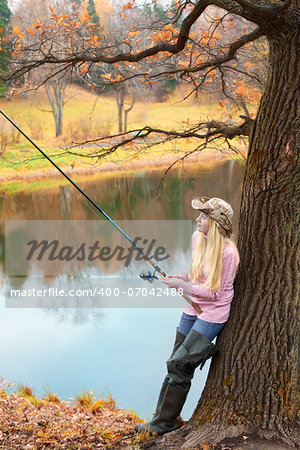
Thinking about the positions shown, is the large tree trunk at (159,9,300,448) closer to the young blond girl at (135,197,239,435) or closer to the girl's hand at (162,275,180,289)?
the young blond girl at (135,197,239,435)

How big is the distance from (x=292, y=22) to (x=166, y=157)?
13270 millimetres

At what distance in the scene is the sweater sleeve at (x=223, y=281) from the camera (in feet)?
8.47

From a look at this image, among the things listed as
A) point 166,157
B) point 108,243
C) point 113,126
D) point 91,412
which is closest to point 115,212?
point 108,243

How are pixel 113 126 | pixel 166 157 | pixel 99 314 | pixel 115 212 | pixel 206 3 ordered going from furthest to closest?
pixel 113 126
pixel 166 157
pixel 115 212
pixel 99 314
pixel 206 3

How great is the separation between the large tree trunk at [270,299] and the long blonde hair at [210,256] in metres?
0.22

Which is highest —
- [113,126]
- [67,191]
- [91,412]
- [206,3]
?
[113,126]

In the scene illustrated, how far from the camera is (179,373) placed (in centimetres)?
269

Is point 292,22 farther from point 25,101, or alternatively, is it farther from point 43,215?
point 25,101

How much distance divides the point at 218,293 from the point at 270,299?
0.29 metres

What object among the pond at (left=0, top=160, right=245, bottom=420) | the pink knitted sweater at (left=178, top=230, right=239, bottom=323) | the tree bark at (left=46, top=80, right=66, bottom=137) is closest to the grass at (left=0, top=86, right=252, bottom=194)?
the tree bark at (left=46, top=80, right=66, bottom=137)

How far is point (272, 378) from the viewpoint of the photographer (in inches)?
103

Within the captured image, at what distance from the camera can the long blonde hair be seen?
101 inches

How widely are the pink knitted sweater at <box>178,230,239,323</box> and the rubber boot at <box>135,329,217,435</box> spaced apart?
130mm

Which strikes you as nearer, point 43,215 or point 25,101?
point 43,215
